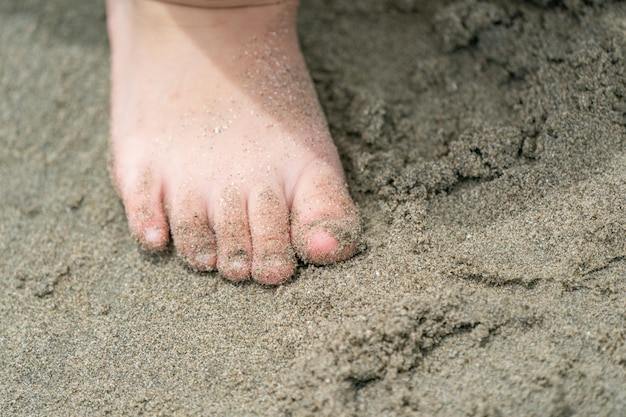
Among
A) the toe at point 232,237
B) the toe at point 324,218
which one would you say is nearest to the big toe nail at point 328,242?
the toe at point 324,218

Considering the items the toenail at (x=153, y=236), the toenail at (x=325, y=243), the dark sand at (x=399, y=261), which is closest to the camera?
the dark sand at (x=399, y=261)

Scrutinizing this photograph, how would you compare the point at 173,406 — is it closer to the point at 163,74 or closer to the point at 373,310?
the point at 373,310

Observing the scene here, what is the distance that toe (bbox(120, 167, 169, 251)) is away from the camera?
120 cm

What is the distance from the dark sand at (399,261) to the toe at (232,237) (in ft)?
0.11

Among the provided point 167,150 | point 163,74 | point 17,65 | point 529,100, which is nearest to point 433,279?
point 529,100

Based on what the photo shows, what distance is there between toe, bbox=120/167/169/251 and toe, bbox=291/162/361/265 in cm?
25

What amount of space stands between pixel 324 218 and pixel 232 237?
17 cm

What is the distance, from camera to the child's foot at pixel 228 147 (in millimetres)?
1146

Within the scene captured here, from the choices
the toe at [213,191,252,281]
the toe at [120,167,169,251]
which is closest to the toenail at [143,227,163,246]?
the toe at [120,167,169,251]

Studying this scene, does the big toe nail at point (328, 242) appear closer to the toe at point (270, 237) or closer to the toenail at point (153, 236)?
the toe at point (270, 237)

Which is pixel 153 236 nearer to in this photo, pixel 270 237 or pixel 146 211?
pixel 146 211

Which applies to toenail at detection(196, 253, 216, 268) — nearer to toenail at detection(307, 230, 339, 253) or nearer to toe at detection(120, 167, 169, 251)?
toe at detection(120, 167, 169, 251)

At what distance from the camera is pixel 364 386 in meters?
0.94

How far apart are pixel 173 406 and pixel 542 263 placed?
1.96ft
